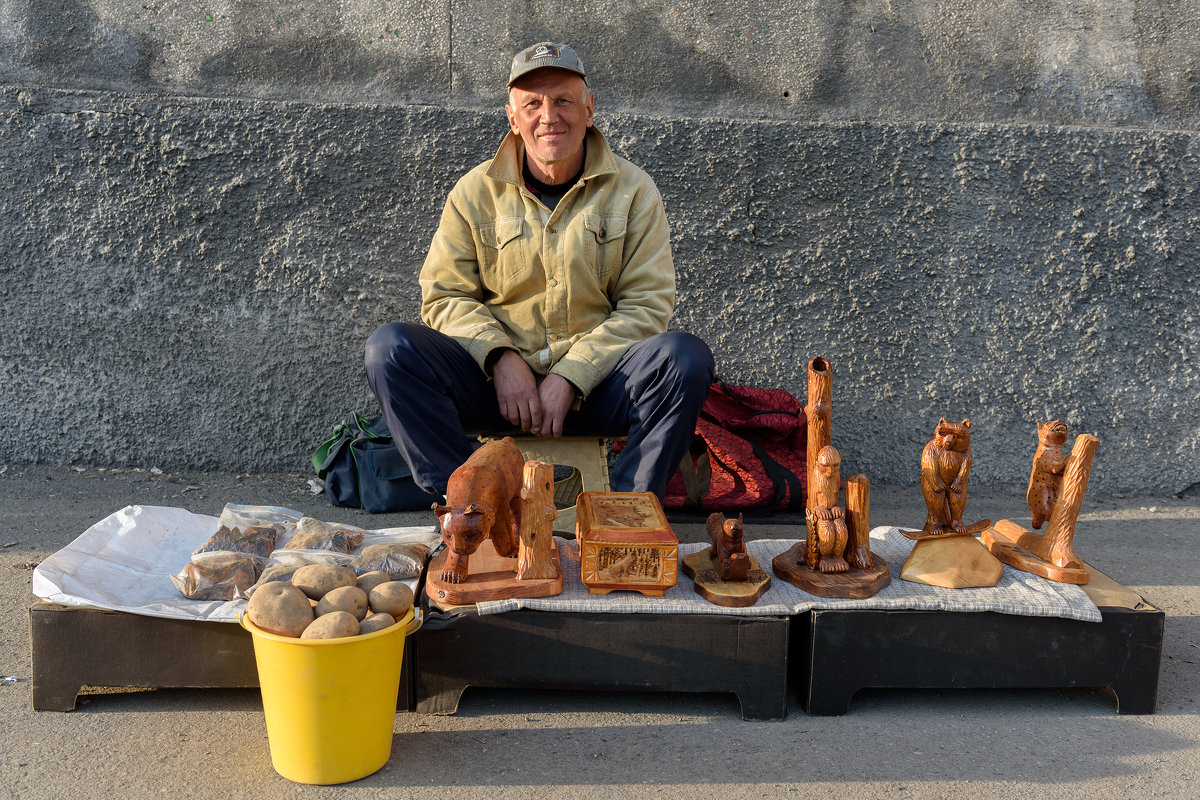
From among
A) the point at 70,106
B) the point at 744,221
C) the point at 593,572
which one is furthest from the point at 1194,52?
the point at 70,106

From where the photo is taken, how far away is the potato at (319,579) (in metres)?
1.88

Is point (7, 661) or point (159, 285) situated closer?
point (7, 661)

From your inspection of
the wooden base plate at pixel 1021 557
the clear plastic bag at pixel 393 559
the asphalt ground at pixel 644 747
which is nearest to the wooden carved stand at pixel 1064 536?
the wooden base plate at pixel 1021 557

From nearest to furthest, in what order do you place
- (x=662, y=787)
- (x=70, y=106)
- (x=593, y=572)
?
(x=662, y=787) → (x=593, y=572) → (x=70, y=106)

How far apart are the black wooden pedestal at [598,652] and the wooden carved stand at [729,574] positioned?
5 cm

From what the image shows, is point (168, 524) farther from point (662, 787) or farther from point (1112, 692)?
point (1112, 692)

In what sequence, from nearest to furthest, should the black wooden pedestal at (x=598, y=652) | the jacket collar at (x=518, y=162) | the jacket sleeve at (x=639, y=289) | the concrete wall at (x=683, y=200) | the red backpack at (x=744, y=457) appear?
the black wooden pedestal at (x=598, y=652)
the jacket sleeve at (x=639, y=289)
the jacket collar at (x=518, y=162)
the red backpack at (x=744, y=457)
the concrete wall at (x=683, y=200)

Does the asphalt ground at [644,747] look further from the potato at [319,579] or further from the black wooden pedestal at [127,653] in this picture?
the potato at [319,579]

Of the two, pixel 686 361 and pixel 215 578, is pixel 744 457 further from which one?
pixel 215 578

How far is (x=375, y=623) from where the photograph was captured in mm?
1763

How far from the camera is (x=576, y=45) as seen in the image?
13.4 ft

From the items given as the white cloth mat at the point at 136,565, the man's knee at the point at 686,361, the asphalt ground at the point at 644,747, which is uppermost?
the man's knee at the point at 686,361

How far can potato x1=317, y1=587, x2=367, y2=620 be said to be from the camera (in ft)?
5.82

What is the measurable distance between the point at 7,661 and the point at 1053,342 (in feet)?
13.5
